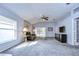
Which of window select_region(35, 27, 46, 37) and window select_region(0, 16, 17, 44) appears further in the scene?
window select_region(35, 27, 46, 37)

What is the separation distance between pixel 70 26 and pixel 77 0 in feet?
7.38

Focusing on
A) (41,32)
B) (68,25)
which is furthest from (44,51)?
(41,32)

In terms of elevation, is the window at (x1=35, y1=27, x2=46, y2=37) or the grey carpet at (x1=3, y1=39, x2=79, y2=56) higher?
the window at (x1=35, y1=27, x2=46, y2=37)

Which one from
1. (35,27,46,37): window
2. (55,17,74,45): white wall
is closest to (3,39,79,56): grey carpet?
(55,17,74,45): white wall

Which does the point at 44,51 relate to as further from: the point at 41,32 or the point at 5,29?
the point at 41,32

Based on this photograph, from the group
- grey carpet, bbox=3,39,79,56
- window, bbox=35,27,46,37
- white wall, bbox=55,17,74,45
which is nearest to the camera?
grey carpet, bbox=3,39,79,56

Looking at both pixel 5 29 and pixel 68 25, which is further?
pixel 68 25

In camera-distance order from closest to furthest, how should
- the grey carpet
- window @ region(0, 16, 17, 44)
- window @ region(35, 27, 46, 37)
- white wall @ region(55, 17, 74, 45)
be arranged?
the grey carpet
window @ region(0, 16, 17, 44)
white wall @ region(55, 17, 74, 45)
window @ region(35, 27, 46, 37)

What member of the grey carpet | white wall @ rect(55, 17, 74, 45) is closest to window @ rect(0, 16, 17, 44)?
the grey carpet

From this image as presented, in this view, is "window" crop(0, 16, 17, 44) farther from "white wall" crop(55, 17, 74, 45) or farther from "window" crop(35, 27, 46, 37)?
"white wall" crop(55, 17, 74, 45)

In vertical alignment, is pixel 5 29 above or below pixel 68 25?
below

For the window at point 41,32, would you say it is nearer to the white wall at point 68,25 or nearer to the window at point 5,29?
the white wall at point 68,25

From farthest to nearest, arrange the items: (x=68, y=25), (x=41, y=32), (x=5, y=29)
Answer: (x=41, y=32) < (x=68, y=25) < (x=5, y=29)

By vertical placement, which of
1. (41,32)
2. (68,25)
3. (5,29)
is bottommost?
(41,32)
